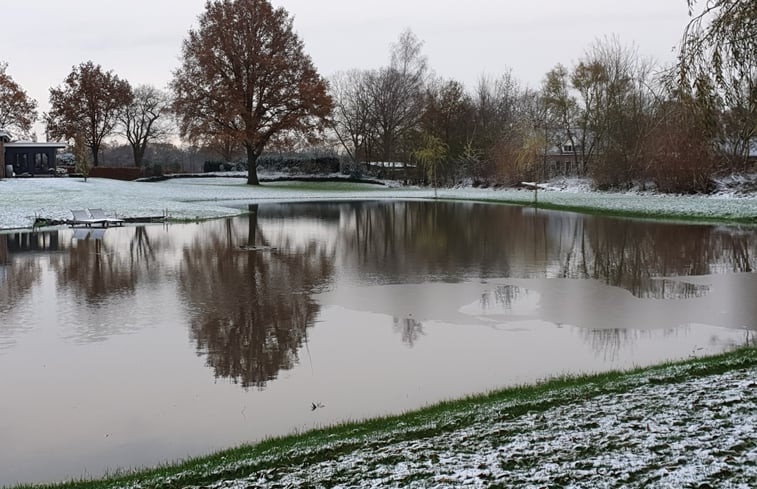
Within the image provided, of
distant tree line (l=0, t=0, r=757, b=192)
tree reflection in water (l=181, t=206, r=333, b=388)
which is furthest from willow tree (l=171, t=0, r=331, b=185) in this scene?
tree reflection in water (l=181, t=206, r=333, b=388)

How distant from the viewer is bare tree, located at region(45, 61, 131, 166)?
72.8m

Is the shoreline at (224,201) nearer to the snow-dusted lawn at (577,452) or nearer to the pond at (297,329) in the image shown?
the pond at (297,329)

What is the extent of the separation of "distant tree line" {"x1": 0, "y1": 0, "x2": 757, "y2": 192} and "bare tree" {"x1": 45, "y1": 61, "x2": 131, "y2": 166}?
14 centimetres

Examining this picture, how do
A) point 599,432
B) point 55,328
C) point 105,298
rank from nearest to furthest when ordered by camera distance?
point 599,432 → point 55,328 → point 105,298

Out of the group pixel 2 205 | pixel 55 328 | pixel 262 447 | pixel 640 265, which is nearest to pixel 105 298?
pixel 55 328

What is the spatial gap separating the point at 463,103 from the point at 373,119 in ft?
34.2

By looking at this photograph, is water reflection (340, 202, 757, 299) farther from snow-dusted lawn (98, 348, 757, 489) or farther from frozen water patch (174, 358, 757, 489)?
frozen water patch (174, 358, 757, 489)

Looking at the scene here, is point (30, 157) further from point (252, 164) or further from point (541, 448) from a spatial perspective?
point (541, 448)

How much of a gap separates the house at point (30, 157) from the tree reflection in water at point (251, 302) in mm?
44171

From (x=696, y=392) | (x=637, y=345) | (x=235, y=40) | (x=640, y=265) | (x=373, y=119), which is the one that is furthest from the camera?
(x=373, y=119)

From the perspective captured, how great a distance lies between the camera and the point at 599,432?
5.53 metres

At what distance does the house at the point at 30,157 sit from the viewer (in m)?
58.4

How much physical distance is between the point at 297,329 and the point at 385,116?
65.4m

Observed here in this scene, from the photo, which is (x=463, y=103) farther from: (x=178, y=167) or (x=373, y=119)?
(x=178, y=167)
